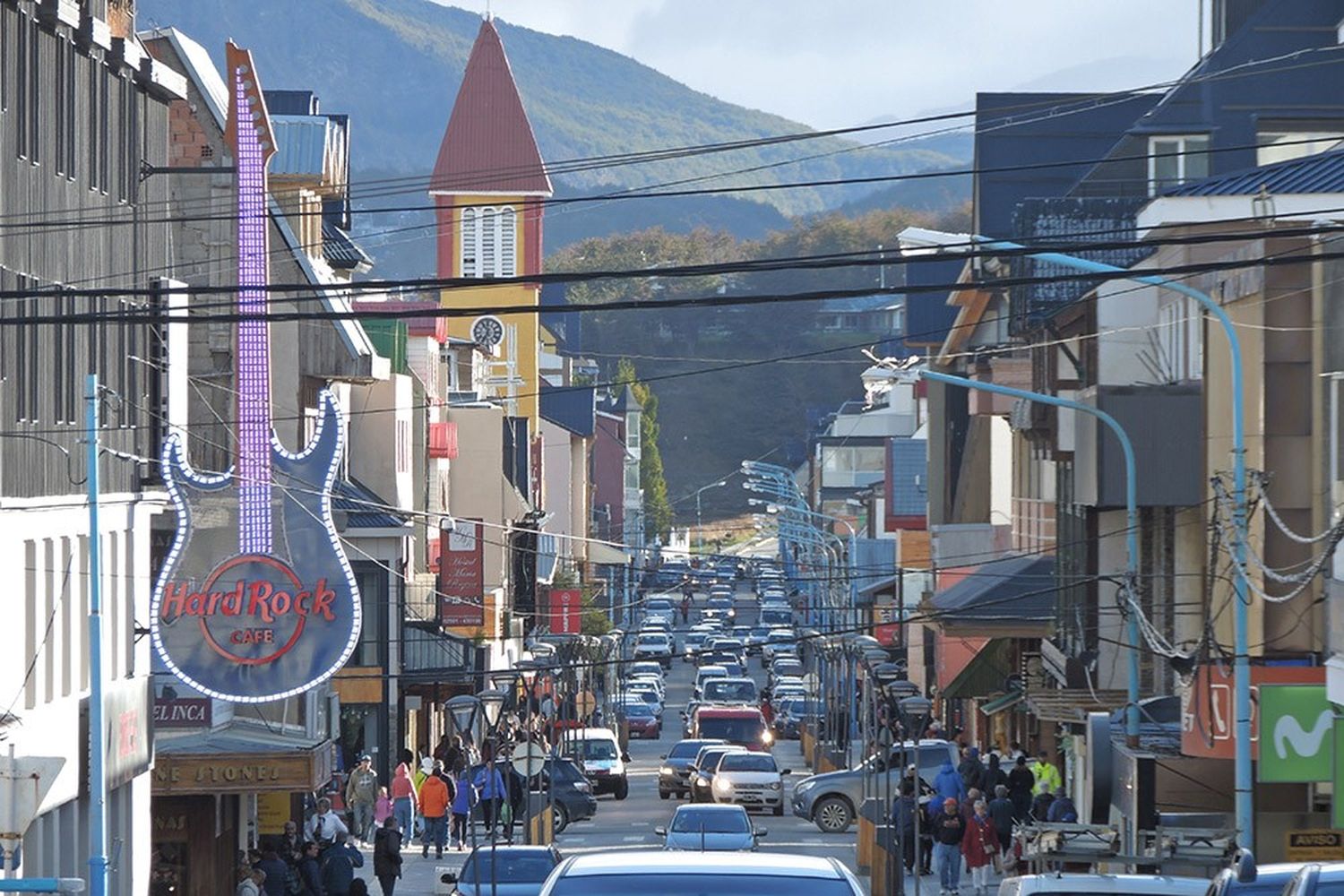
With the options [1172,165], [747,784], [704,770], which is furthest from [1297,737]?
[704,770]

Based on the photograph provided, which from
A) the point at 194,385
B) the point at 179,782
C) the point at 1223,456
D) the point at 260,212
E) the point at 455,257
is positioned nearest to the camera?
the point at 1223,456

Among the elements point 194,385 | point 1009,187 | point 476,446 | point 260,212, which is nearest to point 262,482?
point 260,212

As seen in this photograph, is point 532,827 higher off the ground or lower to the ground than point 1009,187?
lower

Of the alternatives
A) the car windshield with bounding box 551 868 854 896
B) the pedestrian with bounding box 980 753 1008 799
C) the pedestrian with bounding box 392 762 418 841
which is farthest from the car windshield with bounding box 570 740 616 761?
the car windshield with bounding box 551 868 854 896

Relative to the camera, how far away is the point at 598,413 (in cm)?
16688

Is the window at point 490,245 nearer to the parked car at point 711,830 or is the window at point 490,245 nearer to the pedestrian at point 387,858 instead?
the parked car at point 711,830

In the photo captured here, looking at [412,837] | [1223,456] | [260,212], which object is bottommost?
[412,837]

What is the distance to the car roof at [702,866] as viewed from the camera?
9.00 metres

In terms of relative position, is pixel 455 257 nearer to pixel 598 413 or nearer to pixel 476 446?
pixel 476 446

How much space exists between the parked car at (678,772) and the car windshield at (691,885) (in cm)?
4520

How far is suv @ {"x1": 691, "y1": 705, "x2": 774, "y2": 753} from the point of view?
2549 inches

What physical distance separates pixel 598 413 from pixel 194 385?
125572 millimetres

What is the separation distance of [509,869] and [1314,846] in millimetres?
9060

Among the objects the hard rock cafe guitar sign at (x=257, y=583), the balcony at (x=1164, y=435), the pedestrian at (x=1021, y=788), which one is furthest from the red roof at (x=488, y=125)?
the hard rock cafe guitar sign at (x=257, y=583)
